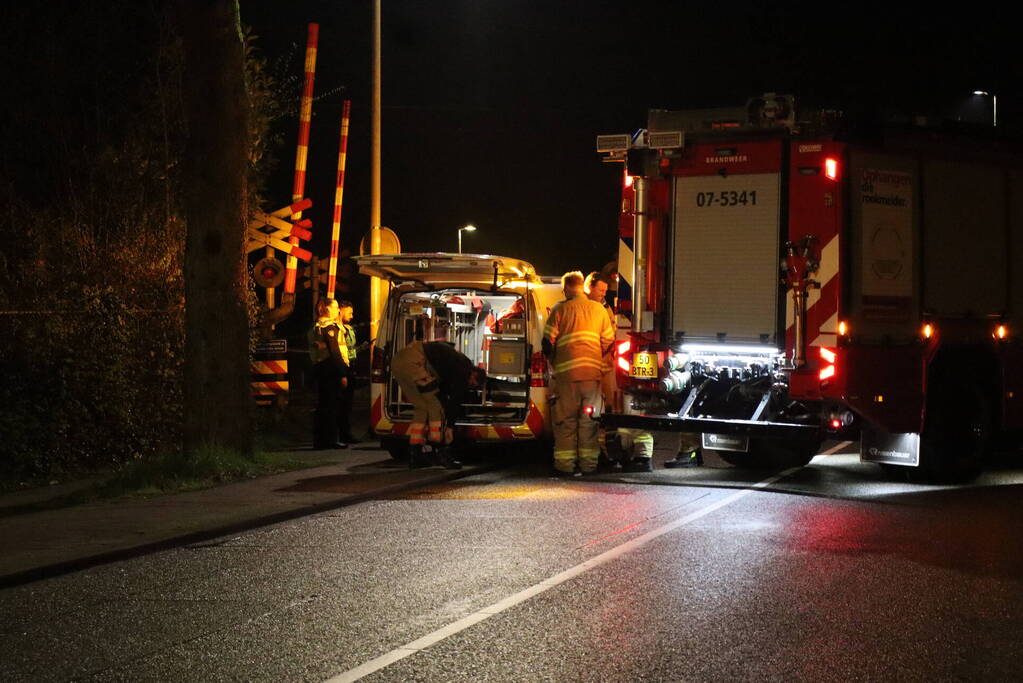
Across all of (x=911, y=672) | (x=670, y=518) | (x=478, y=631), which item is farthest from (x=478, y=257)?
(x=911, y=672)

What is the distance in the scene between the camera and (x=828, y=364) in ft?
36.4

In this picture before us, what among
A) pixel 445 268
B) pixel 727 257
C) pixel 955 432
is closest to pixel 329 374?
pixel 445 268

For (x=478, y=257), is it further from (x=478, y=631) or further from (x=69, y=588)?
(x=478, y=631)

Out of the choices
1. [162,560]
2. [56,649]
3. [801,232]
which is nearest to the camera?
[56,649]

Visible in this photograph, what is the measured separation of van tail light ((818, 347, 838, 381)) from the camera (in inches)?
436

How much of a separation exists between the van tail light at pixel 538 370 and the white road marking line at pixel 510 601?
2887 millimetres

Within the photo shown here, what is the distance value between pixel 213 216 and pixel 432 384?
2600 millimetres

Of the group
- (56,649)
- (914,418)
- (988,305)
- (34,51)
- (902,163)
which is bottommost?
(56,649)

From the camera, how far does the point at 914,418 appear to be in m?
11.6

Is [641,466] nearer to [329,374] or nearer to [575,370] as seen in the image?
[575,370]


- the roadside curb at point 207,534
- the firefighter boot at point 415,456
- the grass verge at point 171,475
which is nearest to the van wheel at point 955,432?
the roadside curb at point 207,534

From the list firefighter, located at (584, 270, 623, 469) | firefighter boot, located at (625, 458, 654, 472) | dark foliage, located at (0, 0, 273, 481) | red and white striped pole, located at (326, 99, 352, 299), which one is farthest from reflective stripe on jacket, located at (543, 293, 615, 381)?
red and white striped pole, located at (326, 99, 352, 299)

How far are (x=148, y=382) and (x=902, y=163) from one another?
7.49m

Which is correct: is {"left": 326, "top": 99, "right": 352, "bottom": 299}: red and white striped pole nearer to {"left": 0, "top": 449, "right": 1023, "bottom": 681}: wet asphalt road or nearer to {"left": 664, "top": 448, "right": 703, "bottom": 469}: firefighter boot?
{"left": 664, "top": 448, "right": 703, "bottom": 469}: firefighter boot
